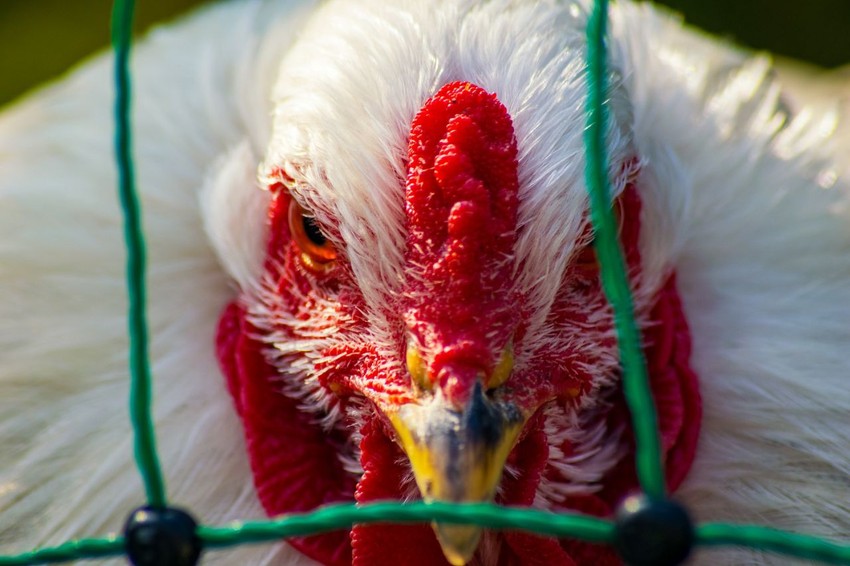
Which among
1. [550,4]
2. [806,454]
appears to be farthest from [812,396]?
[550,4]

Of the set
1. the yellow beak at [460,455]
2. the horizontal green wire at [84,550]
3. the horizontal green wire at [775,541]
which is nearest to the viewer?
the horizontal green wire at [775,541]

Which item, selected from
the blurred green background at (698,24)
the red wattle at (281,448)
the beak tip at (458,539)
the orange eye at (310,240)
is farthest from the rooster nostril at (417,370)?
the blurred green background at (698,24)

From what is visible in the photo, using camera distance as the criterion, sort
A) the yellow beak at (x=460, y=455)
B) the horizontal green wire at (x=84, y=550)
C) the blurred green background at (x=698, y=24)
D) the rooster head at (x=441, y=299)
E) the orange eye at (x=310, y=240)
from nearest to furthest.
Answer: the horizontal green wire at (x=84, y=550)
the yellow beak at (x=460, y=455)
the rooster head at (x=441, y=299)
the orange eye at (x=310, y=240)
the blurred green background at (x=698, y=24)

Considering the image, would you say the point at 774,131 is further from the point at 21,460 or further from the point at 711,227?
the point at 21,460

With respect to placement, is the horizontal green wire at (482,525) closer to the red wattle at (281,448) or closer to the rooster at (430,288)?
the rooster at (430,288)

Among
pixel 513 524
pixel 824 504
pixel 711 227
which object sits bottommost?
pixel 824 504

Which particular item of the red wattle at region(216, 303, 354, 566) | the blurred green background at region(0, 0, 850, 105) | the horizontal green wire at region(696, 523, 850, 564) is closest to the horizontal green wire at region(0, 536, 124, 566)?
the red wattle at region(216, 303, 354, 566)

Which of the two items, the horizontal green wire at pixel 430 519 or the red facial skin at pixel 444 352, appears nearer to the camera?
the horizontal green wire at pixel 430 519
